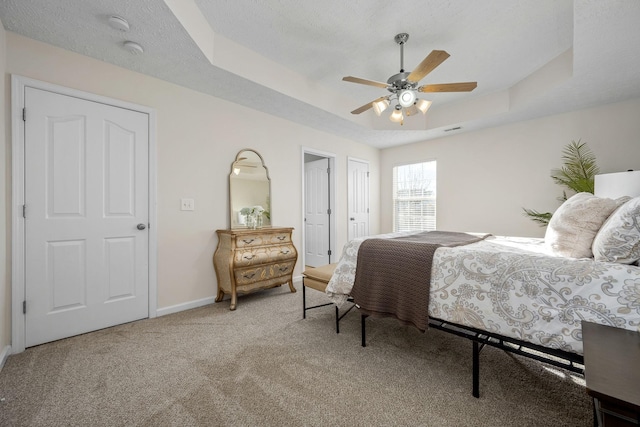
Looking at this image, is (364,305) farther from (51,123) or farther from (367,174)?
(367,174)

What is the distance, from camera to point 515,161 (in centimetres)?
408

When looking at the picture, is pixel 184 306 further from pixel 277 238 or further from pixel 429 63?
pixel 429 63

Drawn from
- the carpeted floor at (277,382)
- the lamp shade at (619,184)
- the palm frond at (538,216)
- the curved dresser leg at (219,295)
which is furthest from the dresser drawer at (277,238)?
the lamp shade at (619,184)

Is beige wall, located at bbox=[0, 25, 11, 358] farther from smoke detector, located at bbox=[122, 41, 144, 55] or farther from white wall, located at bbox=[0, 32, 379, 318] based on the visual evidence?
smoke detector, located at bbox=[122, 41, 144, 55]

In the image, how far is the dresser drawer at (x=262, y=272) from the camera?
2.96 metres

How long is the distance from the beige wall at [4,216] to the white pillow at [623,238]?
12.6 ft

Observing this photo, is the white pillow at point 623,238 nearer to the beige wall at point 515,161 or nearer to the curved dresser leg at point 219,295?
the beige wall at point 515,161

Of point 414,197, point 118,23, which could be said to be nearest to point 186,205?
point 118,23

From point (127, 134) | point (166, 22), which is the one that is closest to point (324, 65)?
point (166, 22)

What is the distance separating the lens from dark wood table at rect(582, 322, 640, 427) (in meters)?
0.63

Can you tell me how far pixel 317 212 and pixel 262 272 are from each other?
85.5 inches

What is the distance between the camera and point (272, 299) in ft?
10.6

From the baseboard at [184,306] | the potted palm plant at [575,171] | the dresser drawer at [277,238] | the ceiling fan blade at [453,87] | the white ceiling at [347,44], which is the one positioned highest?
the white ceiling at [347,44]

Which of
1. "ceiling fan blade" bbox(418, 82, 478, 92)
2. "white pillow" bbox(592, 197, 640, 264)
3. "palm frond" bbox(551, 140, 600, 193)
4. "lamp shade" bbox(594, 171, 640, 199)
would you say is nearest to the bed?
"white pillow" bbox(592, 197, 640, 264)
